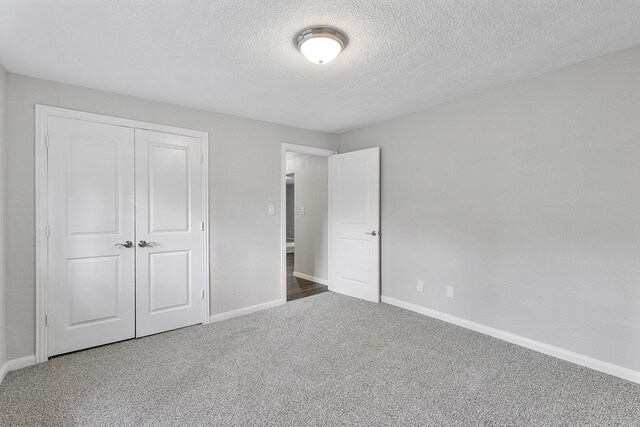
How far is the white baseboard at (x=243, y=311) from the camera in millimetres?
3439

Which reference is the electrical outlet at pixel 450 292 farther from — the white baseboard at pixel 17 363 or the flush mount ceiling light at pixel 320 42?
the white baseboard at pixel 17 363

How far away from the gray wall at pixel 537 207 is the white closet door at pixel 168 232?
2.35 meters

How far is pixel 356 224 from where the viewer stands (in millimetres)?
4195

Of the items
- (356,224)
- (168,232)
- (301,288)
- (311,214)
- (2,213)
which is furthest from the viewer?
(311,214)

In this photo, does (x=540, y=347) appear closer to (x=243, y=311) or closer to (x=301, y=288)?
(x=243, y=311)

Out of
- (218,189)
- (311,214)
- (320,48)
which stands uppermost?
(320,48)

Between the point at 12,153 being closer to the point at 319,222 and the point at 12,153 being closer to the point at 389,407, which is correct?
the point at 389,407

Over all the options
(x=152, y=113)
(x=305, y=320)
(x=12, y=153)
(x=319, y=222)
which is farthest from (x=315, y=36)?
(x=319, y=222)

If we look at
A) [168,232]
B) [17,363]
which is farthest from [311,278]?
[17,363]

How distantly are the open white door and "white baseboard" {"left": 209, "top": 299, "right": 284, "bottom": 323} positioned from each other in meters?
0.98

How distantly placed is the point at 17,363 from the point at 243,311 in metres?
1.89

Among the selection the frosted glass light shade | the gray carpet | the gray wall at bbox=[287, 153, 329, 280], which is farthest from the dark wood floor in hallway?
the frosted glass light shade

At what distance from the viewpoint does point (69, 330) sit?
8.72 ft

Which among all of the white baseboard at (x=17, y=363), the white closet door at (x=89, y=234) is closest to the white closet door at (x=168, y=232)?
the white closet door at (x=89, y=234)
